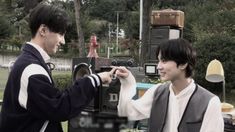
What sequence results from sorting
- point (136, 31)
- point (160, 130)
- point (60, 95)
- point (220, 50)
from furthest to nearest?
1. point (136, 31)
2. point (220, 50)
3. point (160, 130)
4. point (60, 95)

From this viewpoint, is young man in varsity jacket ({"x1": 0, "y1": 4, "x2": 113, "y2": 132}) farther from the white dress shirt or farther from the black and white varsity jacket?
the white dress shirt

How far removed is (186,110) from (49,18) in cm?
82

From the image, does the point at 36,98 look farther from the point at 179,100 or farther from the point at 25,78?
the point at 179,100

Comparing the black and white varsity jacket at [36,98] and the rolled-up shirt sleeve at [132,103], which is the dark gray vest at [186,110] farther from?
the black and white varsity jacket at [36,98]

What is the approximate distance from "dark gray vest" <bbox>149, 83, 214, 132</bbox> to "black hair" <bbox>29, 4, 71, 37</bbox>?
657mm

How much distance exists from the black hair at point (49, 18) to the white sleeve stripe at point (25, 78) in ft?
0.64

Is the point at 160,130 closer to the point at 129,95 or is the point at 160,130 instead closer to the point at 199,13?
the point at 129,95

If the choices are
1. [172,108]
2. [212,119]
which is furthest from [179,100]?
[212,119]

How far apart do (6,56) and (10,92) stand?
3097cm

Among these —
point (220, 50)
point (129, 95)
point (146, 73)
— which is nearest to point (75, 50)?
point (220, 50)

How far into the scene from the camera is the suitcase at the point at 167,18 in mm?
8477

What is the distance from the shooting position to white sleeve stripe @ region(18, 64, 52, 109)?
2.05 m

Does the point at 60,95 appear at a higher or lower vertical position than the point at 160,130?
higher

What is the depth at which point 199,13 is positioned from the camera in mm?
24625
